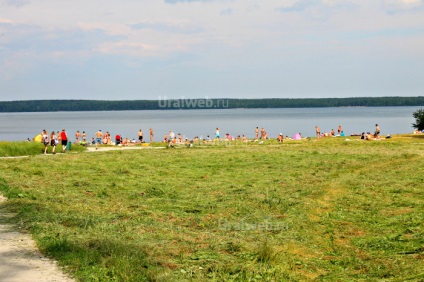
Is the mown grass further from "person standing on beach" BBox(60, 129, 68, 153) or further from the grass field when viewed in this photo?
the grass field

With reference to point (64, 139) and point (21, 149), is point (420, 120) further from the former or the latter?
point (21, 149)

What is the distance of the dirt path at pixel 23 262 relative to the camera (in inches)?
370

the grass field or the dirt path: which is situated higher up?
the dirt path

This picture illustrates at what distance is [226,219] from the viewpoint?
15148 millimetres

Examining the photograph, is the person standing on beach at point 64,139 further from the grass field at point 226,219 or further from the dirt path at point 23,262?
the dirt path at point 23,262

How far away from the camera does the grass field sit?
10.6 meters

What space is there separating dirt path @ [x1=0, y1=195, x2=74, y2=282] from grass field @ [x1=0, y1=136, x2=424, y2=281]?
0.23 meters

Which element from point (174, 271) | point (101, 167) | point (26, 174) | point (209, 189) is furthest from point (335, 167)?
point (174, 271)

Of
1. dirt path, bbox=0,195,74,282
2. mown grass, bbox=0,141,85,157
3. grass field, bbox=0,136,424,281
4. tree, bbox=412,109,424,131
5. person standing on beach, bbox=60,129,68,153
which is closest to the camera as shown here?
dirt path, bbox=0,195,74,282

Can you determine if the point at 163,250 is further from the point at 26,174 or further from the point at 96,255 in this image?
the point at 26,174

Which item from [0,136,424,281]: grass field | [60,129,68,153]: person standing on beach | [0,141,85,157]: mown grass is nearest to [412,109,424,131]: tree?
[0,136,424,281]: grass field

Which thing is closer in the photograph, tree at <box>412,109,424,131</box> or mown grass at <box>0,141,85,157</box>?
mown grass at <box>0,141,85,157</box>

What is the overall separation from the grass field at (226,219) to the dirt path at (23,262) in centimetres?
23

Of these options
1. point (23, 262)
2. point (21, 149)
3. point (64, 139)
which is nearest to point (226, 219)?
point (23, 262)
